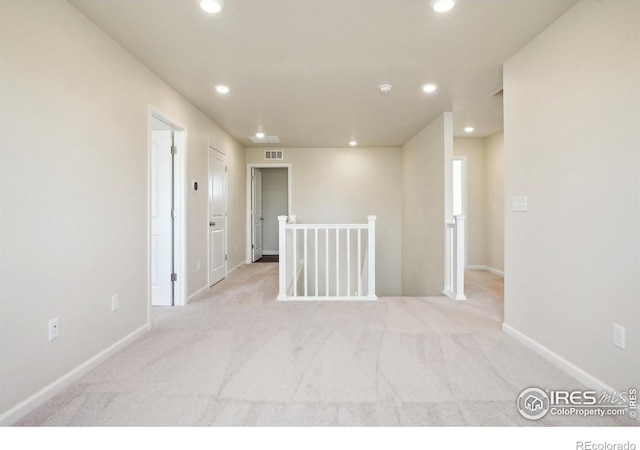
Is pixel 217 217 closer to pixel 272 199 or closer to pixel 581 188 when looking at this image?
pixel 272 199

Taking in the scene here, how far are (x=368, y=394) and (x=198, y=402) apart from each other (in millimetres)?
938

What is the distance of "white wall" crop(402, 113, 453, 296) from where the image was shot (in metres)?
4.07

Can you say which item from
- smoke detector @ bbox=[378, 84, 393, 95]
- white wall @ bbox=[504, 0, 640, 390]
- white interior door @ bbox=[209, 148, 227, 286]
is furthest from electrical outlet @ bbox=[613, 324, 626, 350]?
white interior door @ bbox=[209, 148, 227, 286]

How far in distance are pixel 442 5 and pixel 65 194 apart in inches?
103

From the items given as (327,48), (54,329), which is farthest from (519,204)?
(54,329)

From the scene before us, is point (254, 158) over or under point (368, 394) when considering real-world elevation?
over

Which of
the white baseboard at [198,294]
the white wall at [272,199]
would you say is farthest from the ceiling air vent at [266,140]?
the white baseboard at [198,294]

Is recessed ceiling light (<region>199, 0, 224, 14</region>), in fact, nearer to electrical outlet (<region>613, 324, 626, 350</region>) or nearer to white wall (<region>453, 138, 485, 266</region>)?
electrical outlet (<region>613, 324, 626, 350</region>)

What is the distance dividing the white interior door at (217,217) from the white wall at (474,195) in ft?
14.0

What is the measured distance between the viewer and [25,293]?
5.31 feet

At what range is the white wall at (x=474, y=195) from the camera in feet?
18.8

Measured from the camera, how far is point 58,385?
1.79 meters
